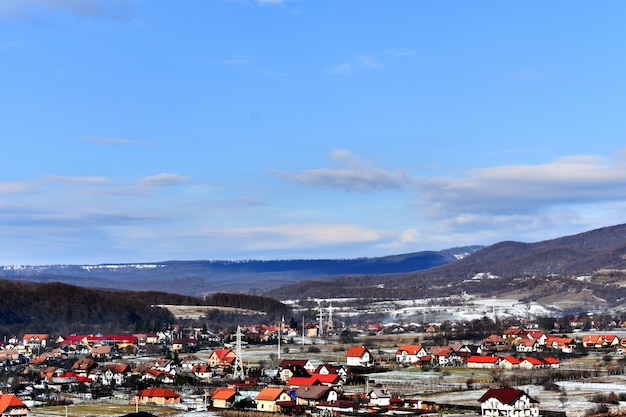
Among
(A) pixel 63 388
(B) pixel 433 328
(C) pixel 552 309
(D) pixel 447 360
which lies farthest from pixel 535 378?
(C) pixel 552 309

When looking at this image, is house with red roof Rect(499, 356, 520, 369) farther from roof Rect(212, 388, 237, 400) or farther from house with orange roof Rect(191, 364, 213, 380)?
roof Rect(212, 388, 237, 400)

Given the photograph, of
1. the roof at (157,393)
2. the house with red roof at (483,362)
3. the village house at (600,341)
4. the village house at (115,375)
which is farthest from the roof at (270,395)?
the village house at (600,341)

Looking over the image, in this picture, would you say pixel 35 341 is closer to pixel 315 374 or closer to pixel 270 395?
pixel 315 374

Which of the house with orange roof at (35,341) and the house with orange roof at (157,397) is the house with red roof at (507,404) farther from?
the house with orange roof at (35,341)

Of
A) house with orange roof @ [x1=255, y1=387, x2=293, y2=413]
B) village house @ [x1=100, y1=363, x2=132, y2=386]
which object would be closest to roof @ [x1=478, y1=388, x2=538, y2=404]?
house with orange roof @ [x1=255, y1=387, x2=293, y2=413]

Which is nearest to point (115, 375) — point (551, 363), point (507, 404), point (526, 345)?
point (507, 404)

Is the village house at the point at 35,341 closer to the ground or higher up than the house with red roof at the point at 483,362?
higher up

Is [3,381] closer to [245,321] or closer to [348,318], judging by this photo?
[245,321]
